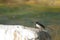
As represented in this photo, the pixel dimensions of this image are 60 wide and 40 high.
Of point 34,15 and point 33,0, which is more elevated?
point 33,0

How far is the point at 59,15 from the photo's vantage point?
4.12 ft

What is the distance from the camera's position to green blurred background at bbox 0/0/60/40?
125cm

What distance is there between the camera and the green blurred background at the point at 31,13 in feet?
4.09

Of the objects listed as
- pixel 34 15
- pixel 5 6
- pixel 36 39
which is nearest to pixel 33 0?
pixel 34 15

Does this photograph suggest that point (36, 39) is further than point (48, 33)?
No

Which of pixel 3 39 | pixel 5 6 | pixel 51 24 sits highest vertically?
pixel 5 6

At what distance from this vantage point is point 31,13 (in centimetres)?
126

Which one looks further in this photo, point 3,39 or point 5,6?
point 5,6

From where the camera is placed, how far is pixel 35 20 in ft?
4.13

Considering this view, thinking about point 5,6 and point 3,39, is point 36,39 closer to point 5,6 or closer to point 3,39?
point 3,39

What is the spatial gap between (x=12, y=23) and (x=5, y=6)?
16cm

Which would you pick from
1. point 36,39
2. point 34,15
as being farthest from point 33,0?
point 36,39

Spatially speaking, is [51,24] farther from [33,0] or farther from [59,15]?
[33,0]

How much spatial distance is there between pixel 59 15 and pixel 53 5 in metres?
0.10
